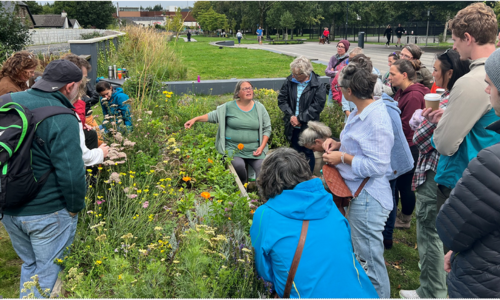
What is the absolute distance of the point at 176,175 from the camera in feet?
14.0

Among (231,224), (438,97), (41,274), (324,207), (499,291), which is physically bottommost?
(41,274)

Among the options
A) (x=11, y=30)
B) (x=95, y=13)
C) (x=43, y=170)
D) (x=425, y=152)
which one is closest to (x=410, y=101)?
(x=425, y=152)

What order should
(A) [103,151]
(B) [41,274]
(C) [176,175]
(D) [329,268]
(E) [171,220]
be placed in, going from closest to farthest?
(D) [329,268], (B) [41,274], (A) [103,151], (E) [171,220], (C) [176,175]

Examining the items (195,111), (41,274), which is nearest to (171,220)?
(41,274)

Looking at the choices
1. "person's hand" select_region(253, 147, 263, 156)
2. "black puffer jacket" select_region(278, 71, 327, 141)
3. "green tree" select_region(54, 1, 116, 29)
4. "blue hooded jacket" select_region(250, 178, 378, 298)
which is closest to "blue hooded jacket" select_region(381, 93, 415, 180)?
"blue hooded jacket" select_region(250, 178, 378, 298)

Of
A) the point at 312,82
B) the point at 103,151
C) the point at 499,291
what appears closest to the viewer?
the point at 499,291

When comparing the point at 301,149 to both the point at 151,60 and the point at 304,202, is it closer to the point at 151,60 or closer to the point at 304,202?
the point at 304,202

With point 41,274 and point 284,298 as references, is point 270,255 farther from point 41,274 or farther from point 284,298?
point 41,274

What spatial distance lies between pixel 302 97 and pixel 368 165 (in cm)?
285

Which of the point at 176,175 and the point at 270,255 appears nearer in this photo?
the point at 270,255

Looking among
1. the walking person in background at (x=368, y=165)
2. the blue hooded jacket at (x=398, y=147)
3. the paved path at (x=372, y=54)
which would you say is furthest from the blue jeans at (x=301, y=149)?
the paved path at (x=372, y=54)

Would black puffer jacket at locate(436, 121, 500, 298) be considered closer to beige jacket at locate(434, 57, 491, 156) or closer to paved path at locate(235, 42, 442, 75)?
beige jacket at locate(434, 57, 491, 156)

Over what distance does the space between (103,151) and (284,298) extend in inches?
74.9

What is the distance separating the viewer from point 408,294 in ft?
10.9
